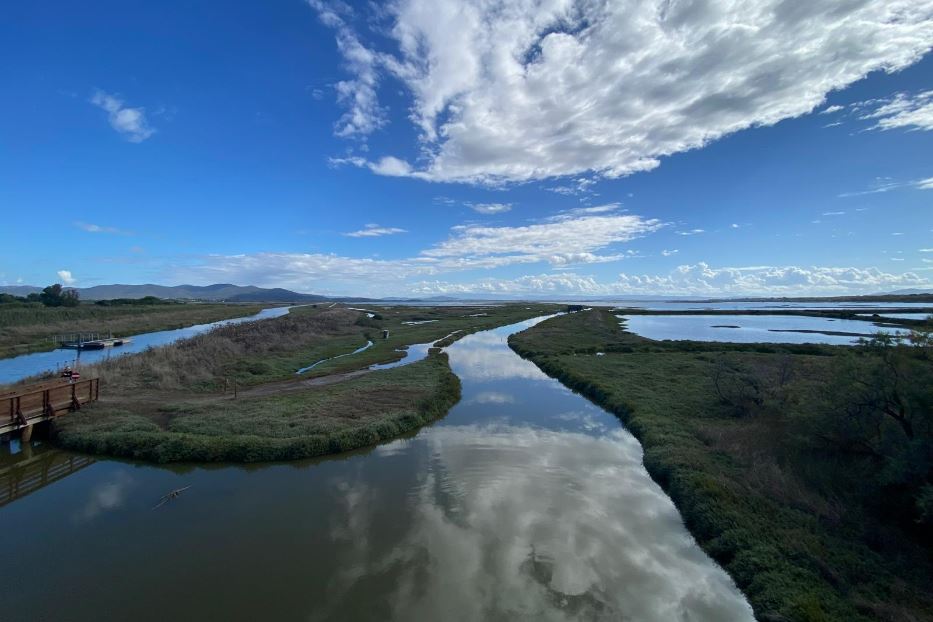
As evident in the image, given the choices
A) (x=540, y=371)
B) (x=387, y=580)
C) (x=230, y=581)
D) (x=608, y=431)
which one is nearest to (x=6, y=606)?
(x=230, y=581)

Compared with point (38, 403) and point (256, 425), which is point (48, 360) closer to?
point (38, 403)

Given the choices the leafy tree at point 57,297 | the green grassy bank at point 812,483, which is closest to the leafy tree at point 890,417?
the green grassy bank at point 812,483

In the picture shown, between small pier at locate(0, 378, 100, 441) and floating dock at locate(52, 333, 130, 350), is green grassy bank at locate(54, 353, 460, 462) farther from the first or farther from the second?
floating dock at locate(52, 333, 130, 350)

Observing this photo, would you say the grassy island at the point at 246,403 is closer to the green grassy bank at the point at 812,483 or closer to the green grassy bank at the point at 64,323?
the green grassy bank at the point at 812,483

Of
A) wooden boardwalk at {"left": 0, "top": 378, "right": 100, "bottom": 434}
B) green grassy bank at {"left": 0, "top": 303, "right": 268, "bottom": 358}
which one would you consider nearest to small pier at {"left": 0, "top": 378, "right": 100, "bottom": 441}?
wooden boardwalk at {"left": 0, "top": 378, "right": 100, "bottom": 434}

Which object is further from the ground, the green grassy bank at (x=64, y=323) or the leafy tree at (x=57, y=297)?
the leafy tree at (x=57, y=297)

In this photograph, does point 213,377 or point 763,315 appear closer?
point 213,377

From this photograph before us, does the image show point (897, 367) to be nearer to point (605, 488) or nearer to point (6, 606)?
point (605, 488)
